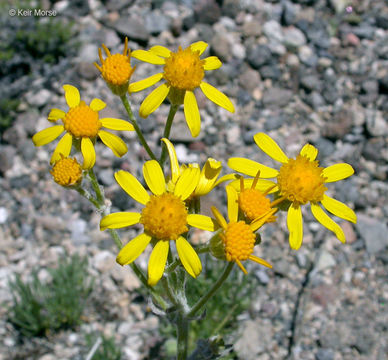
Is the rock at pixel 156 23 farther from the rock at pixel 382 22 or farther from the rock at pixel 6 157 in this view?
the rock at pixel 382 22

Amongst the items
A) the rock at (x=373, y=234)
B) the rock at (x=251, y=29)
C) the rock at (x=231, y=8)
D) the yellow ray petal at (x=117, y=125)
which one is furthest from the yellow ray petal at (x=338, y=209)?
the rock at (x=231, y=8)

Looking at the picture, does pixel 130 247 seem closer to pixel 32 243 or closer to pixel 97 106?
pixel 97 106

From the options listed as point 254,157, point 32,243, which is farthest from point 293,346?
point 32,243

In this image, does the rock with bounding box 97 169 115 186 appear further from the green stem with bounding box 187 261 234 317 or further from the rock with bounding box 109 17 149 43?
the green stem with bounding box 187 261 234 317

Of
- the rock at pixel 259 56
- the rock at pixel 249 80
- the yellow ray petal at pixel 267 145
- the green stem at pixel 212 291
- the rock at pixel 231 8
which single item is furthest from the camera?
the rock at pixel 231 8

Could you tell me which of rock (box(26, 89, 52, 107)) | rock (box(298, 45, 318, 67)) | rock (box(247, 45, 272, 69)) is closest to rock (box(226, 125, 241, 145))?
rock (box(247, 45, 272, 69))
